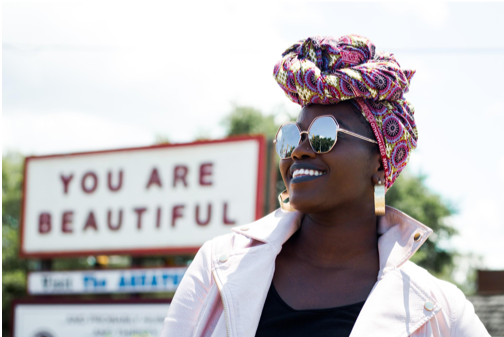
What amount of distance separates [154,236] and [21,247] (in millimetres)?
2666

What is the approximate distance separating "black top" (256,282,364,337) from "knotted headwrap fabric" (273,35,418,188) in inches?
19.3

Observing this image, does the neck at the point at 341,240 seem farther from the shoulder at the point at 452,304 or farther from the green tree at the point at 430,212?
the green tree at the point at 430,212

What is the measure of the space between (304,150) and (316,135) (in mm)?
61

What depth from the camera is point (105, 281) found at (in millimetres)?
10305

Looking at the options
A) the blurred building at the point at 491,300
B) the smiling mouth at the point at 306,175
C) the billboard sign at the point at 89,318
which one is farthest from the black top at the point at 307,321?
the blurred building at the point at 491,300

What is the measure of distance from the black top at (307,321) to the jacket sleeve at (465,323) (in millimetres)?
287

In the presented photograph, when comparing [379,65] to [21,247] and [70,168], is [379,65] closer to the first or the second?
[70,168]

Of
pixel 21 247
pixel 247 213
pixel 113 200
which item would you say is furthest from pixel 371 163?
pixel 21 247

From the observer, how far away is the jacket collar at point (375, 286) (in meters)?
1.85

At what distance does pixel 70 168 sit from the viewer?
429 inches

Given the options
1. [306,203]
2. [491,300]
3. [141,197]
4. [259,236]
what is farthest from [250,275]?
[491,300]

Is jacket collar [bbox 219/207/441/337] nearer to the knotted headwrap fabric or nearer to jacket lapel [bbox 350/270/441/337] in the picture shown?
jacket lapel [bbox 350/270/441/337]

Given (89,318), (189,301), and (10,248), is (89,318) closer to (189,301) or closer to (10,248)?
(189,301)

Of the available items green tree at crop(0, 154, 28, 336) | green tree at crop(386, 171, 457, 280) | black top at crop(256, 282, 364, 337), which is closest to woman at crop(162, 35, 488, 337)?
black top at crop(256, 282, 364, 337)
